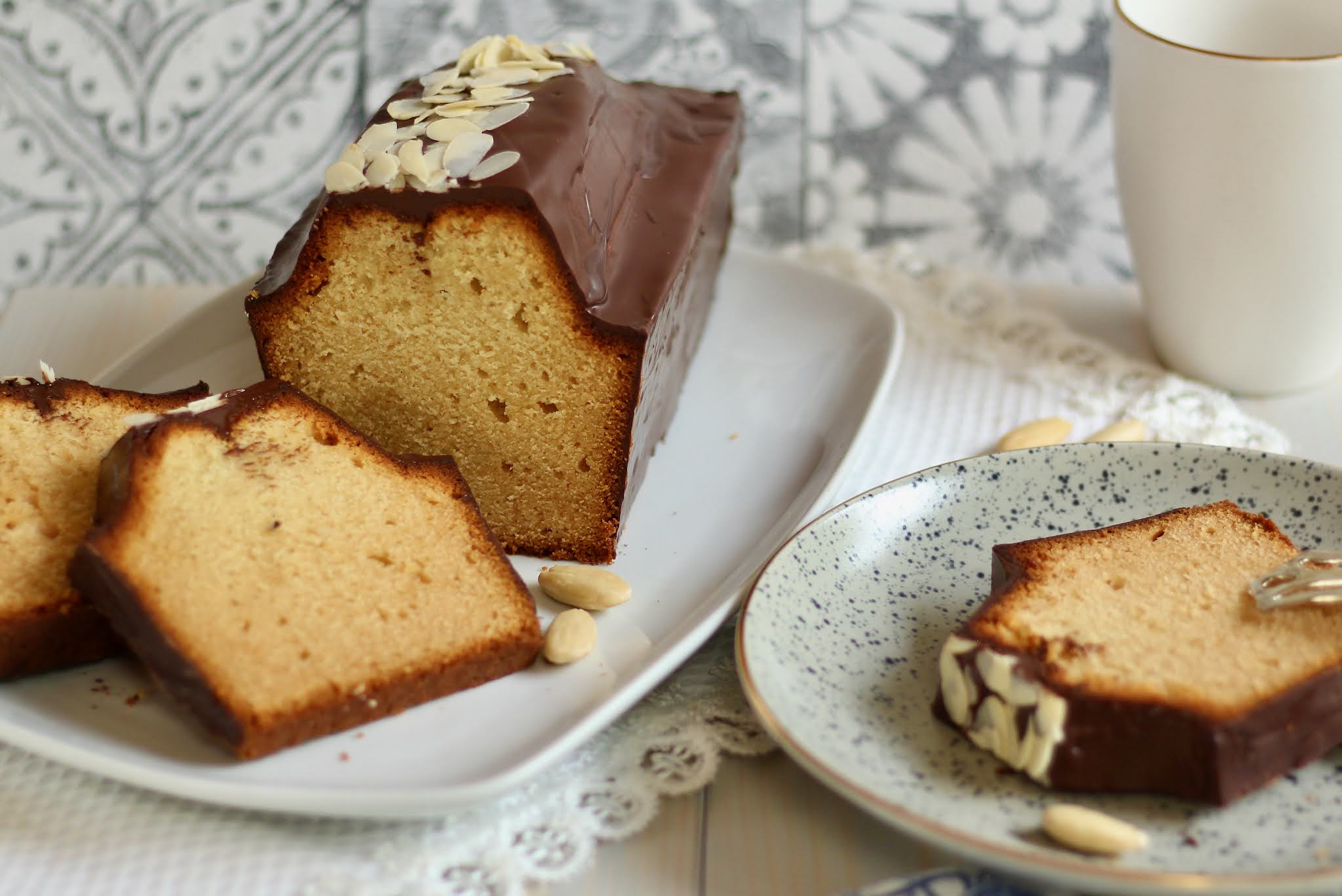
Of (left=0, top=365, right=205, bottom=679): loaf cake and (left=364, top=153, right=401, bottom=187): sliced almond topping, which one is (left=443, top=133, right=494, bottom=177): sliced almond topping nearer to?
(left=364, top=153, right=401, bottom=187): sliced almond topping

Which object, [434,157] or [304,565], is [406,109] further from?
[304,565]

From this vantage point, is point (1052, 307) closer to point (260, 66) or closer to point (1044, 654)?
point (1044, 654)

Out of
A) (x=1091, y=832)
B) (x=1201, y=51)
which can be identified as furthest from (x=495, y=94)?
(x=1091, y=832)

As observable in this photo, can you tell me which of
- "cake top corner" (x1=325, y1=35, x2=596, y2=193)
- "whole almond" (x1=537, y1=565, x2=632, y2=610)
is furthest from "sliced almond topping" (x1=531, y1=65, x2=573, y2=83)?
"whole almond" (x1=537, y1=565, x2=632, y2=610)

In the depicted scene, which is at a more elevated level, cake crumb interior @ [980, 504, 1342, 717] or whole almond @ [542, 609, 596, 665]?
cake crumb interior @ [980, 504, 1342, 717]

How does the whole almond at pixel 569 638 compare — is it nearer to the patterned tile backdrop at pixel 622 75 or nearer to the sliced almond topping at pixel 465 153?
the sliced almond topping at pixel 465 153

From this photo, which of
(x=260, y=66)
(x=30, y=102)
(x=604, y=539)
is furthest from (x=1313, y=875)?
(x=30, y=102)
